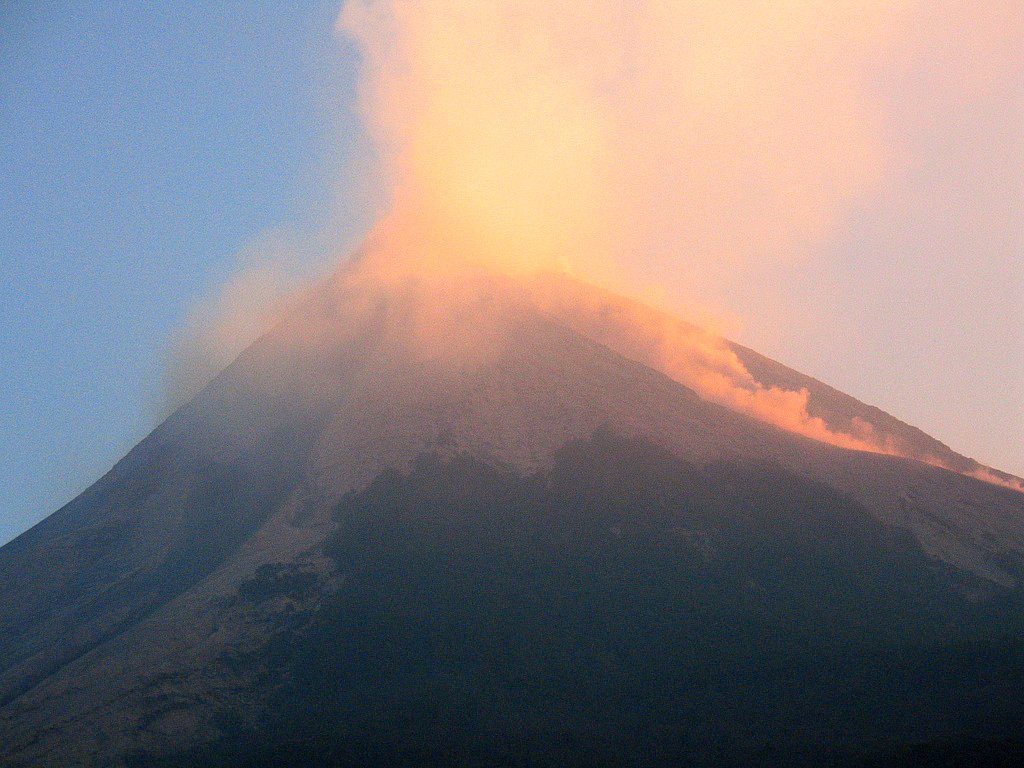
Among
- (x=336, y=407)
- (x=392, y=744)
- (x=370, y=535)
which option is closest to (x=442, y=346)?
(x=336, y=407)

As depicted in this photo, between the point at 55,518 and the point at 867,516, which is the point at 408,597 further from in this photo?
the point at 55,518

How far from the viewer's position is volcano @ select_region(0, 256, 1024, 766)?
142 ft

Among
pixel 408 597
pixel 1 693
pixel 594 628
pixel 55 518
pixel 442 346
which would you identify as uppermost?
pixel 442 346

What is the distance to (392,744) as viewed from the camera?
42.2 m

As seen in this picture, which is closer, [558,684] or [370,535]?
[558,684]

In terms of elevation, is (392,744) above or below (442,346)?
below

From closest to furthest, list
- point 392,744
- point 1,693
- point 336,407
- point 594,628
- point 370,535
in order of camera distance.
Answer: point 392,744 < point 1,693 < point 594,628 < point 370,535 < point 336,407

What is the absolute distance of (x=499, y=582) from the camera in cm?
5319

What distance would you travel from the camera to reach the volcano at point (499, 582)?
142ft

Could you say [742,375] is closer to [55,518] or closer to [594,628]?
[594,628]

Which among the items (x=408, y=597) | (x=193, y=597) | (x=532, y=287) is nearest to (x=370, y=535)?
(x=408, y=597)

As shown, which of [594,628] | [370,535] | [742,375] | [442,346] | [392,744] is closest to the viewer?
[392,744]

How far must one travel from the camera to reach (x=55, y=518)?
70062mm

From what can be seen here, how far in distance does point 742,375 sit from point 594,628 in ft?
134
